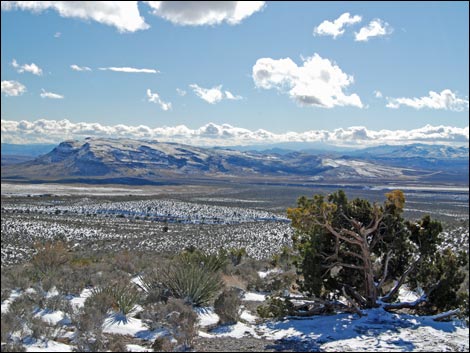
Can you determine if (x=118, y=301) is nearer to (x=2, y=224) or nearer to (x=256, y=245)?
(x=256, y=245)

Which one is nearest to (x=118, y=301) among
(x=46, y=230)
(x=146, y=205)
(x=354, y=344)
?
(x=354, y=344)

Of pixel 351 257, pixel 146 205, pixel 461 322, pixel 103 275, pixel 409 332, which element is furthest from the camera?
pixel 146 205

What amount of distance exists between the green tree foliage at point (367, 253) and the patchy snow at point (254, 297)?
7.17ft

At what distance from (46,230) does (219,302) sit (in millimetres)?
29681

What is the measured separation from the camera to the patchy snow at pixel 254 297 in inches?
526

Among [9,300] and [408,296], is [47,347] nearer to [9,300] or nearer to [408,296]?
[9,300]

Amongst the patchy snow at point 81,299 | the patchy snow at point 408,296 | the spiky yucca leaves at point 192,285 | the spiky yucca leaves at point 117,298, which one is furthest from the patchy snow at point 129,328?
the patchy snow at point 408,296

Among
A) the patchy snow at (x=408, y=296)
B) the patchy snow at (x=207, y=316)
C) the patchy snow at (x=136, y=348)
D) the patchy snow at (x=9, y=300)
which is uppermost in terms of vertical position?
the patchy snow at (x=9, y=300)

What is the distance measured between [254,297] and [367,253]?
4.20 meters

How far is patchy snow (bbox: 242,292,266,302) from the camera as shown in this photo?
13.4 m

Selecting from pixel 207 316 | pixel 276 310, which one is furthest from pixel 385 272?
pixel 207 316

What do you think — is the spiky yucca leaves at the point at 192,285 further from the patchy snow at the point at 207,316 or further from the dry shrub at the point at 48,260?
the dry shrub at the point at 48,260

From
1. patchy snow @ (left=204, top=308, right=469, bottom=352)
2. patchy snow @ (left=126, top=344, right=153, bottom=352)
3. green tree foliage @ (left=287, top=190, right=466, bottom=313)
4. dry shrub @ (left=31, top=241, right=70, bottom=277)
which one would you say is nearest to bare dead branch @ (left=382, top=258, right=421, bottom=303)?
green tree foliage @ (left=287, top=190, right=466, bottom=313)

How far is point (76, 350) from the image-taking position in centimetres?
734
